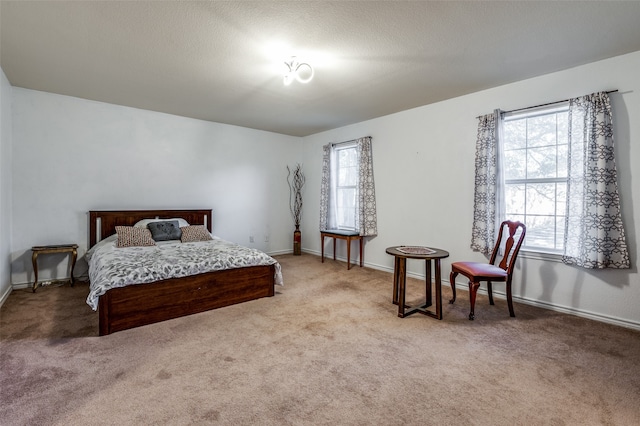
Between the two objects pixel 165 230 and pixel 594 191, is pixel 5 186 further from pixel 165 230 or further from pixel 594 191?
pixel 594 191

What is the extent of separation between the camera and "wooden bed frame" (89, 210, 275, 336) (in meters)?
2.48

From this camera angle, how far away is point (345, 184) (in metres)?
5.46

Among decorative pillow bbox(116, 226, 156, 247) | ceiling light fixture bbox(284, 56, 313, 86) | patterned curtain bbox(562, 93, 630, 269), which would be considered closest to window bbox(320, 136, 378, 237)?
ceiling light fixture bbox(284, 56, 313, 86)

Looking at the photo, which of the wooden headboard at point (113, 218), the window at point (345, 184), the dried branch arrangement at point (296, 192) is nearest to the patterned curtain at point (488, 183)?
the window at point (345, 184)

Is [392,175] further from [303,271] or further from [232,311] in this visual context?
[232,311]

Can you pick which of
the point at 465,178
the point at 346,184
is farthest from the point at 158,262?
the point at 465,178

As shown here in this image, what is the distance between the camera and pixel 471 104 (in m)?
3.66

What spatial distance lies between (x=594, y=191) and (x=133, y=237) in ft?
16.2

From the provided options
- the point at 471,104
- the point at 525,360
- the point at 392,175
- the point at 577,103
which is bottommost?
the point at 525,360

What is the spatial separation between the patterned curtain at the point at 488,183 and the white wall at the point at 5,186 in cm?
526

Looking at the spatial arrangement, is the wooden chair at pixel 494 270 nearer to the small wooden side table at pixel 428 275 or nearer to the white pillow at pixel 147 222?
the small wooden side table at pixel 428 275

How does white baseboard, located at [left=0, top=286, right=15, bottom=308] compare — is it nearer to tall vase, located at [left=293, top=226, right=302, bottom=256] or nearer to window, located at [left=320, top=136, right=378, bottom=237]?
tall vase, located at [left=293, top=226, right=302, bottom=256]

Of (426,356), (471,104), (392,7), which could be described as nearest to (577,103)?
(471,104)

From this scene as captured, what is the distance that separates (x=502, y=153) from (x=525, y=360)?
89.0 inches
